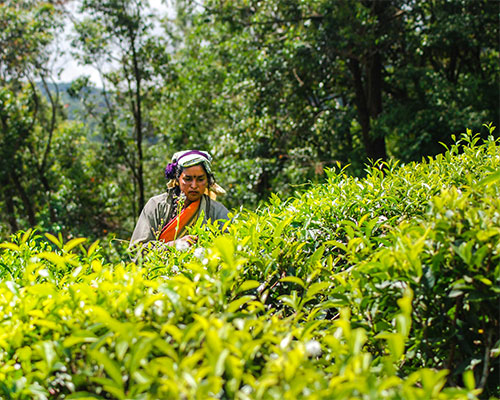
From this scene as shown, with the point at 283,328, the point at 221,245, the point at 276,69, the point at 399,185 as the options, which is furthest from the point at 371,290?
the point at 276,69

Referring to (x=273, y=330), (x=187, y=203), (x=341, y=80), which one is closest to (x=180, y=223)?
(x=187, y=203)

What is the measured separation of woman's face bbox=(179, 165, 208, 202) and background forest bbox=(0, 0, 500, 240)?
11.4ft

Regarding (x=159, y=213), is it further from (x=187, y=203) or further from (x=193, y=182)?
(x=193, y=182)

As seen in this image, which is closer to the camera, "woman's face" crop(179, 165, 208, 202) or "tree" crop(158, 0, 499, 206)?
"woman's face" crop(179, 165, 208, 202)

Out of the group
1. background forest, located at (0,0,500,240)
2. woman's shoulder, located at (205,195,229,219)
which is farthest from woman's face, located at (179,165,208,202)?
background forest, located at (0,0,500,240)

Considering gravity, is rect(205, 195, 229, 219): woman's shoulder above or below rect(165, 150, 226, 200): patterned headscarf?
below

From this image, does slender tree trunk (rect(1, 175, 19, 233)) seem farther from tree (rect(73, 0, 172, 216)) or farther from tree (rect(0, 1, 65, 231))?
tree (rect(73, 0, 172, 216))

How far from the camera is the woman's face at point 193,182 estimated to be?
12.7 ft

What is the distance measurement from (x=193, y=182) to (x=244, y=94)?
21.5ft

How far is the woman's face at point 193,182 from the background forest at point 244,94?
347 cm

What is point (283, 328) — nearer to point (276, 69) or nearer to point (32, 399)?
point (32, 399)

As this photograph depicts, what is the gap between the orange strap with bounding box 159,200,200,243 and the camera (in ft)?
11.9

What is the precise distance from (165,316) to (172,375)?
1.00 ft

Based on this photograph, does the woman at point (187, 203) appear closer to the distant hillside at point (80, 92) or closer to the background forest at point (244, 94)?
the background forest at point (244, 94)
